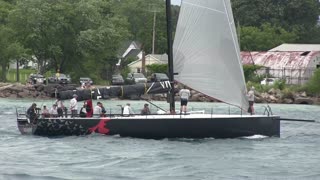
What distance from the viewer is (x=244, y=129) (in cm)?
3634

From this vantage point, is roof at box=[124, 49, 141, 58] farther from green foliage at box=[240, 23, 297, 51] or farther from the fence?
the fence

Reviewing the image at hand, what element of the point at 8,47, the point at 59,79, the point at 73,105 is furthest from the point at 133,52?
the point at 73,105

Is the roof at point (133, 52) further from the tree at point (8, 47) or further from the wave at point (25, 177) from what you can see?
the wave at point (25, 177)

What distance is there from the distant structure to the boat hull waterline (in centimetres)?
5933

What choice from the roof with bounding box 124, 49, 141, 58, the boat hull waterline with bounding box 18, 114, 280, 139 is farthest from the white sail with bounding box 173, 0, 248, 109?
the roof with bounding box 124, 49, 141, 58

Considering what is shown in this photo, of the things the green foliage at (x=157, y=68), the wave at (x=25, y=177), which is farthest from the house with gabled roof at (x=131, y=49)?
the wave at (x=25, y=177)

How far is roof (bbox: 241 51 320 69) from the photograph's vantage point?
322 feet

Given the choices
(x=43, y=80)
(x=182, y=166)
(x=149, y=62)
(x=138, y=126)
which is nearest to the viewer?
(x=182, y=166)

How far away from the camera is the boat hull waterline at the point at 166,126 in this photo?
35.7 metres

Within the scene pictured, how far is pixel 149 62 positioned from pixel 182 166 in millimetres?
80867

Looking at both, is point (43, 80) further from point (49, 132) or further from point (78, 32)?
point (49, 132)

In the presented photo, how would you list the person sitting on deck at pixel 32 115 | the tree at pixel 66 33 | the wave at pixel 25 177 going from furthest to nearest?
the tree at pixel 66 33
the person sitting on deck at pixel 32 115
the wave at pixel 25 177

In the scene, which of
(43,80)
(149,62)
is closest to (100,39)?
(43,80)

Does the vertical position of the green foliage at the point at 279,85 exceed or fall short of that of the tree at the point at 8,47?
it falls short
